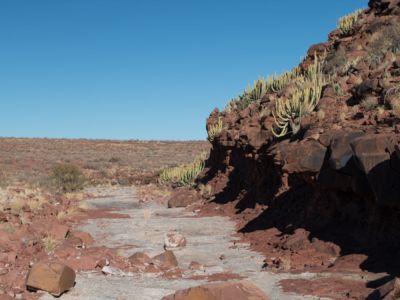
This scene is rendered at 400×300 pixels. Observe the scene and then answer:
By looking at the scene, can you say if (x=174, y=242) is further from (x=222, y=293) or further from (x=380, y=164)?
(x=380, y=164)

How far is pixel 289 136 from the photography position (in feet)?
46.5

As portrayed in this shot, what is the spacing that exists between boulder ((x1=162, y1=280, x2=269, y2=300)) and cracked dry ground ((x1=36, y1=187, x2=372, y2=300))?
73cm

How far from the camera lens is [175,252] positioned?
434 inches

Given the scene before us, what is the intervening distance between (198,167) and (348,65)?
11728mm

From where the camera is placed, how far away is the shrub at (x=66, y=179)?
2648cm

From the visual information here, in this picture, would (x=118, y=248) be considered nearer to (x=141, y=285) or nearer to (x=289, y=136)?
(x=141, y=285)

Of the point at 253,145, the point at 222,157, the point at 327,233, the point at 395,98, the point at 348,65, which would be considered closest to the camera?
the point at 327,233

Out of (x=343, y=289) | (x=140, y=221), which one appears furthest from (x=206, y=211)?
(x=343, y=289)

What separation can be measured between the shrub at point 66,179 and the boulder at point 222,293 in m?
21.1

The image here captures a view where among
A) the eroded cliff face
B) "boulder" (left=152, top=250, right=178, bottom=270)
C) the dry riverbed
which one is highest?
the eroded cliff face

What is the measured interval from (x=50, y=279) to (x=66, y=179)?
20.0 metres

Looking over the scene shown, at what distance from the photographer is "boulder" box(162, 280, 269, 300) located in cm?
640

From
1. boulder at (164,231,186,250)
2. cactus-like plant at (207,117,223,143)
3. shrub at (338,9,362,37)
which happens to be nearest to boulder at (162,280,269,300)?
boulder at (164,231,186,250)

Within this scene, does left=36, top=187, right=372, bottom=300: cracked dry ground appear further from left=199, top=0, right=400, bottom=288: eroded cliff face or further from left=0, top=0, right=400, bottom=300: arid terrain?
left=199, top=0, right=400, bottom=288: eroded cliff face
